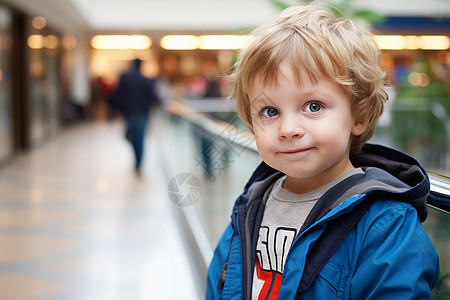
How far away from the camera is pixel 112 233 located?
5.10 m

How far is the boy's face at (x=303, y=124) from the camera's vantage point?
43.2 inches

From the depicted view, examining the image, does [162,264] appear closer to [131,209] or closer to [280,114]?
[131,209]

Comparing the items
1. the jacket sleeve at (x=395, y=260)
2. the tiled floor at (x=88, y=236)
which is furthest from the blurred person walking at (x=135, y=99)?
the jacket sleeve at (x=395, y=260)

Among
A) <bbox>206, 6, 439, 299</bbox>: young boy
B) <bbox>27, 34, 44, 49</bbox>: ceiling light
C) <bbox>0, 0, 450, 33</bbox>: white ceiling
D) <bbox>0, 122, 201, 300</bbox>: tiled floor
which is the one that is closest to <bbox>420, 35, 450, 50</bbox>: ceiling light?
<bbox>0, 0, 450, 33</bbox>: white ceiling

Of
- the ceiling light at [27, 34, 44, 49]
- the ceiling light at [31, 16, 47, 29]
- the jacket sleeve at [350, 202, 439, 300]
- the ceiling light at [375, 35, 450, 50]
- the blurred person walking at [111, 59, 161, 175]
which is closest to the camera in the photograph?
the jacket sleeve at [350, 202, 439, 300]

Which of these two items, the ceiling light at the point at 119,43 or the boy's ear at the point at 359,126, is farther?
the ceiling light at the point at 119,43

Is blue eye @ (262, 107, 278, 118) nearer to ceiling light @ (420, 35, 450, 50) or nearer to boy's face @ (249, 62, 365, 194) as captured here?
boy's face @ (249, 62, 365, 194)

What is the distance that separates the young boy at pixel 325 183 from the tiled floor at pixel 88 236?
2.45 m

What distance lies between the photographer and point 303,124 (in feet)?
3.59

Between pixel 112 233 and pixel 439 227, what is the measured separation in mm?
4178

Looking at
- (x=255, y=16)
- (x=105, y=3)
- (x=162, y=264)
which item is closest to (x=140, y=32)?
(x=105, y=3)

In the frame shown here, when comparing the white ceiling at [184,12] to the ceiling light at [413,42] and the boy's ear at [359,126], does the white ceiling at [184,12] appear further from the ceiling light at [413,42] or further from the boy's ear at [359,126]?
the boy's ear at [359,126]

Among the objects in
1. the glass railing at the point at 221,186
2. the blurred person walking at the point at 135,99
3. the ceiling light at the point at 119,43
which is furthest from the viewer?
the ceiling light at the point at 119,43

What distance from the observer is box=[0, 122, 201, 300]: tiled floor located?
3.71 meters
